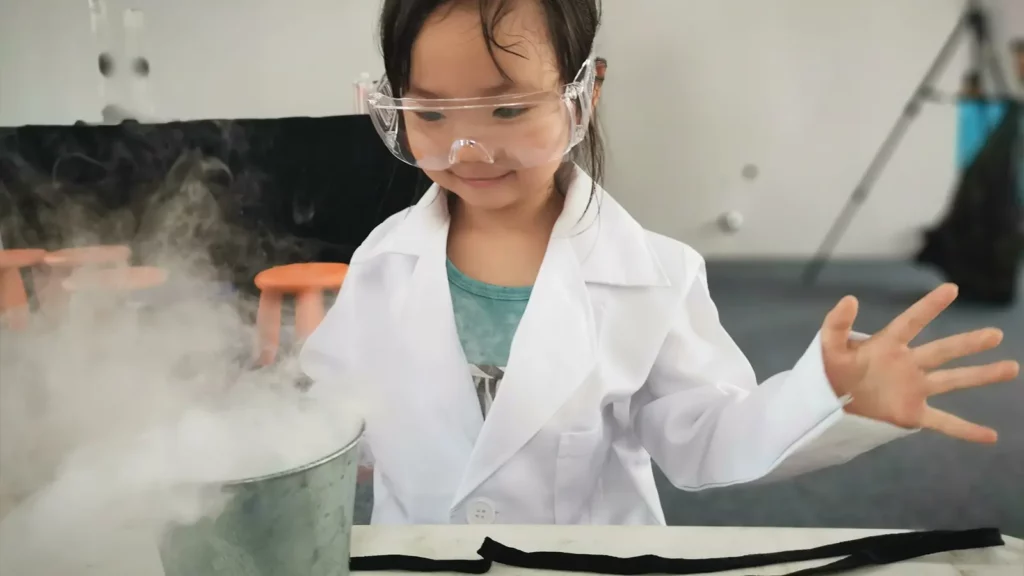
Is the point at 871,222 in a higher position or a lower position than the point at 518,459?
higher

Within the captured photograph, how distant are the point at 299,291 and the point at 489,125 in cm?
22

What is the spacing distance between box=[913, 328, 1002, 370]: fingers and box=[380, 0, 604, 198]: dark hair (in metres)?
0.32

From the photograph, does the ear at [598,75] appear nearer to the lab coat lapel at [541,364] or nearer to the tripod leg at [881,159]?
the lab coat lapel at [541,364]

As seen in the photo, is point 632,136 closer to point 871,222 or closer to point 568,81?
point 568,81

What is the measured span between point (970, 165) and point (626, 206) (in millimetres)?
294

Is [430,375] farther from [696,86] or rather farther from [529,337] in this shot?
[696,86]

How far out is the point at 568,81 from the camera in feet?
1.91

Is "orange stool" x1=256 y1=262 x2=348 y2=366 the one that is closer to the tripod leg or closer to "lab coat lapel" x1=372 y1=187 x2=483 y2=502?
"lab coat lapel" x1=372 y1=187 x2=483 y2=502

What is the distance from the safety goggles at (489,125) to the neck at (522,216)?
5 centimetres

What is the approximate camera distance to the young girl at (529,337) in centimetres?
59

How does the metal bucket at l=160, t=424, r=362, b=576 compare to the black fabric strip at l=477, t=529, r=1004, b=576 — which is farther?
the black fabric strip at l=477, t=529, r=1004, b=576

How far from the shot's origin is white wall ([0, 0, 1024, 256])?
2.00 feet

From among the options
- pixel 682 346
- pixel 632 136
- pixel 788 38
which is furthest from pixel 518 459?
pixel 788 38

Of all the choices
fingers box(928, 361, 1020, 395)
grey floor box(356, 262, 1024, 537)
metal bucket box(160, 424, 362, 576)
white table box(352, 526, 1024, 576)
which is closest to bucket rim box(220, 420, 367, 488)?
metal bucket box(160, 424, 362, 576)
